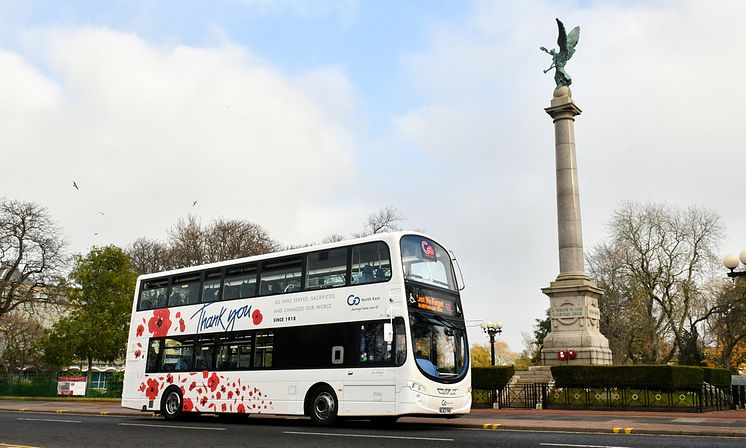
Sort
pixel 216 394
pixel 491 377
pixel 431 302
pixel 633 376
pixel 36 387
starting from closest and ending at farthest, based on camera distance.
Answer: pixel 431 302 → pixel 216 394 → pixel 633 376 → pixel 491 377 → pixel 36 387

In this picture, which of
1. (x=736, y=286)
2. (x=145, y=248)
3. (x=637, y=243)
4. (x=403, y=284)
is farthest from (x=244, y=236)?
(x=403, y=284)

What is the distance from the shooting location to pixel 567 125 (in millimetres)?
34312

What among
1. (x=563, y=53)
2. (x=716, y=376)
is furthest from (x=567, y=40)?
(x=716, y=376)

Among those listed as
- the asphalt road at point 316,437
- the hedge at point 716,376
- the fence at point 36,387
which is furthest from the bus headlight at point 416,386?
the fence at point 36,387

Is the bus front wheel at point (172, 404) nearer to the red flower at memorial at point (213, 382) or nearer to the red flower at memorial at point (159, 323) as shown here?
the red flower at memorial at point (213, 382)

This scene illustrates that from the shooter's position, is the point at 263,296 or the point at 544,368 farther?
the point at 544,368

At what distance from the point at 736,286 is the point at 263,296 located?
42.0m

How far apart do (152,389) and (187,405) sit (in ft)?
5.73

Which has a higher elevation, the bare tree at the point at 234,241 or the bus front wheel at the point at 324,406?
the bare tree at the point at 234,241

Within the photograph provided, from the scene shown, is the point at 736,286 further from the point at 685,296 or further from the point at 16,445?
the point at 16,445

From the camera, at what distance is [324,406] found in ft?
52.4

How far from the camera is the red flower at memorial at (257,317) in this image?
17469 millimetres

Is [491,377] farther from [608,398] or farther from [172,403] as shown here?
[172,403]

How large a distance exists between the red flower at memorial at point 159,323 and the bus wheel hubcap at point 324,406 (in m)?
6.18
